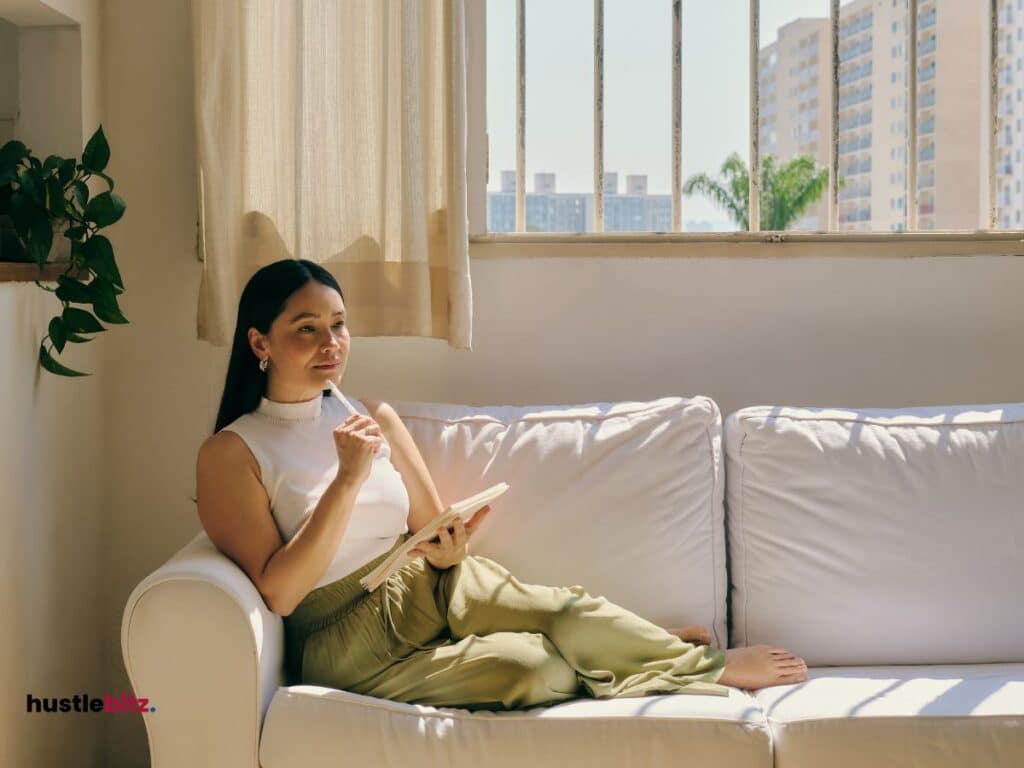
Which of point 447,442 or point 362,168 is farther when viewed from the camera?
point 362,168

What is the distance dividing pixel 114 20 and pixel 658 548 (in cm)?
183

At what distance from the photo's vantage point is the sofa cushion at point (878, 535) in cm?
223

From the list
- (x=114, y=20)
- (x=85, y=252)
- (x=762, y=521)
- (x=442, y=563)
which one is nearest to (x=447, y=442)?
(x=442, y=563)

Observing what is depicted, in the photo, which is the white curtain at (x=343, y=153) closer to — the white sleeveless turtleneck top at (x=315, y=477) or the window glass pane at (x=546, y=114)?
the window glass pane at (x=546, y=114)

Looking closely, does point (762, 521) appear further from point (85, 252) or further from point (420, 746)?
point (85, 252)

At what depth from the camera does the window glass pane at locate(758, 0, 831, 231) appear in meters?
2.87

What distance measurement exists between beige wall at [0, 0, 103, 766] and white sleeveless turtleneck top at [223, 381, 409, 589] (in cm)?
47

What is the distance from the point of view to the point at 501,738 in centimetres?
179

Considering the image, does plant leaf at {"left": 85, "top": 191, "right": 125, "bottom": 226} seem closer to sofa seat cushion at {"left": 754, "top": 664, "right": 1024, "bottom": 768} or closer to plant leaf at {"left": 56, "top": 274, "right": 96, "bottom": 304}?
plant leaf at {"left": 56, "top": 274, "right": 96, "bottom": 304}

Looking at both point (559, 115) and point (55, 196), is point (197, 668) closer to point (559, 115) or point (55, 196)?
point (55, 196)

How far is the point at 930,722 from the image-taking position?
182cm

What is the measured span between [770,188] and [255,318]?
167 centimetres

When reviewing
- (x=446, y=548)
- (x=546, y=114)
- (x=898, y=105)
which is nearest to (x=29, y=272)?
(x=446, y=548)

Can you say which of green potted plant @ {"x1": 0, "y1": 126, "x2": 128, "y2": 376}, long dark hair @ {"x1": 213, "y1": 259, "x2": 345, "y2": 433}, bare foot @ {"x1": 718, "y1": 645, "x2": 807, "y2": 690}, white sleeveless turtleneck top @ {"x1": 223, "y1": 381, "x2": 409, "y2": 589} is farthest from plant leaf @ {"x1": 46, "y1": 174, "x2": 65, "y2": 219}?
bare foot @ {"x1": 718, "y1": 645, "x2": 807, "y2": 690}
